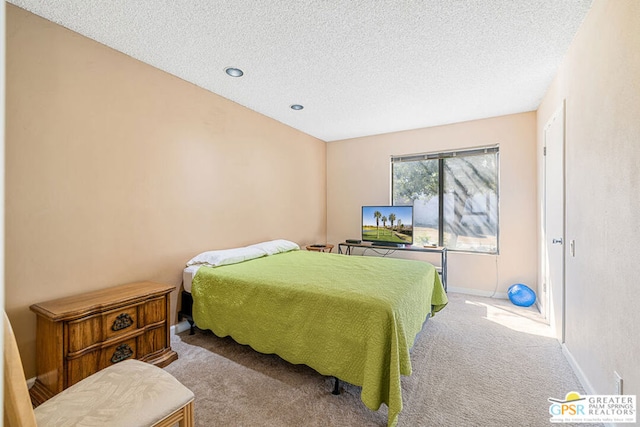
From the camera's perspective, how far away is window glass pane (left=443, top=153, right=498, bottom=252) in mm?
4074

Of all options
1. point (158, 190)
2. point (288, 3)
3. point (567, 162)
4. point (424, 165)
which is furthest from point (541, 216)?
point (158, 190)

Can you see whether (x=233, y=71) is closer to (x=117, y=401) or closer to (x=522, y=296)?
(x=117, y=401)

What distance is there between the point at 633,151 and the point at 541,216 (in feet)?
7.84

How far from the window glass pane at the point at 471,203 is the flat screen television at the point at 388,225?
0.67 metres

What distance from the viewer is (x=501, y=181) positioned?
3.94 meters

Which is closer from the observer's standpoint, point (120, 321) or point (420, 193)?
point (120, 321)

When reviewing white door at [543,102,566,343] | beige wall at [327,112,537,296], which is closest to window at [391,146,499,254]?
beige wall at [327,112,537,296]

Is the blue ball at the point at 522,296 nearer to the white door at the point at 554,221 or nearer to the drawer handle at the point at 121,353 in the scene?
the white door at the point at 554,221

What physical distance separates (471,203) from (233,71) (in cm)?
366

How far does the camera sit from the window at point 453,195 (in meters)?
4.09

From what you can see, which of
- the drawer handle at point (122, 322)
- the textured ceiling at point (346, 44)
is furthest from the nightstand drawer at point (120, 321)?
the textured ceiling at point (346, 44)

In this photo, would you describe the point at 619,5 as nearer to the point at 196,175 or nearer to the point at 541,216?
Answer: the point at 541,216

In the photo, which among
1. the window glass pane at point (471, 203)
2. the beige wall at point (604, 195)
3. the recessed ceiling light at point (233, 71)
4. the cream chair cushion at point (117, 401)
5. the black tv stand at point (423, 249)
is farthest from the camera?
the window glass pane at point (471, 203)

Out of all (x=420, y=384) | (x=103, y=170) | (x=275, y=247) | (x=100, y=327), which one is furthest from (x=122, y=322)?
(x=420, y=384)
